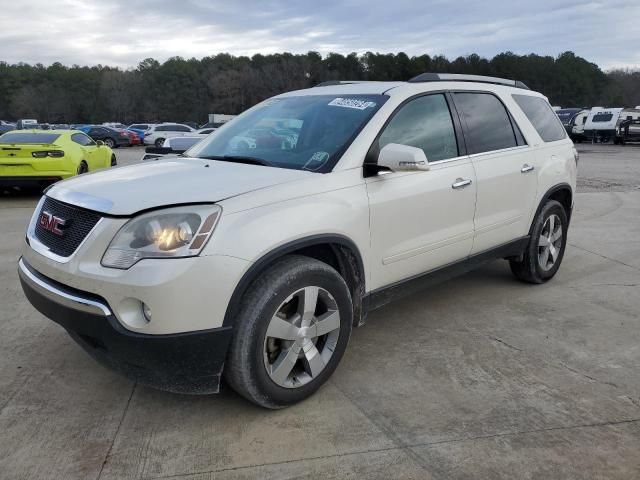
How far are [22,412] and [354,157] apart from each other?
7.57 feet

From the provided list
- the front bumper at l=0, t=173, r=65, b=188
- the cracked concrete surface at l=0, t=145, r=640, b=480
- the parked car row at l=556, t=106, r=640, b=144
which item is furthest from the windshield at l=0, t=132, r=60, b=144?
the parked car row at l=556, t=106, r=640, b=144

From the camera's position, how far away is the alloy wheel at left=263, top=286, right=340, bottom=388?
114 inches

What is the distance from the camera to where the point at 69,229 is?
112 inches

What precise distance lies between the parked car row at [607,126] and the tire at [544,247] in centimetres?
2917

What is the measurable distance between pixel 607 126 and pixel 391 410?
3329 cm

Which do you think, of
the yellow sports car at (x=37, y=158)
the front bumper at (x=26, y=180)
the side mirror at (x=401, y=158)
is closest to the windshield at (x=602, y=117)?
the yellow sports car at (x=37, y=158)

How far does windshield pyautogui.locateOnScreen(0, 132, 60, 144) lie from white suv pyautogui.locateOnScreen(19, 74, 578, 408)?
7888 millimetres

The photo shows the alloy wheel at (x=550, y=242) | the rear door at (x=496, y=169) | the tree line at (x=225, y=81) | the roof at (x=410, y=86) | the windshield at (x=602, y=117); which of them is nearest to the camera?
the roof at (x=410, y=86)

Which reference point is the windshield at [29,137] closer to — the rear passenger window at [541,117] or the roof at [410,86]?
the roof at [410,86]

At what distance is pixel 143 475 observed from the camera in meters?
2.52

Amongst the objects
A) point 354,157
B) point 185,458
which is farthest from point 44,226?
point 354,157

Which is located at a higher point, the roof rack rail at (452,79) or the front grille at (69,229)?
the roof rack rail at (452,79)

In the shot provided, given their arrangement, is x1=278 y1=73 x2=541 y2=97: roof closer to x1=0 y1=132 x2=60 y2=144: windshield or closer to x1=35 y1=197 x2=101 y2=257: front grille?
x1=35 y1=197 x2=101 y2=257: front grille

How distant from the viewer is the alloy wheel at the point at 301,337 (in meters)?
2.89
